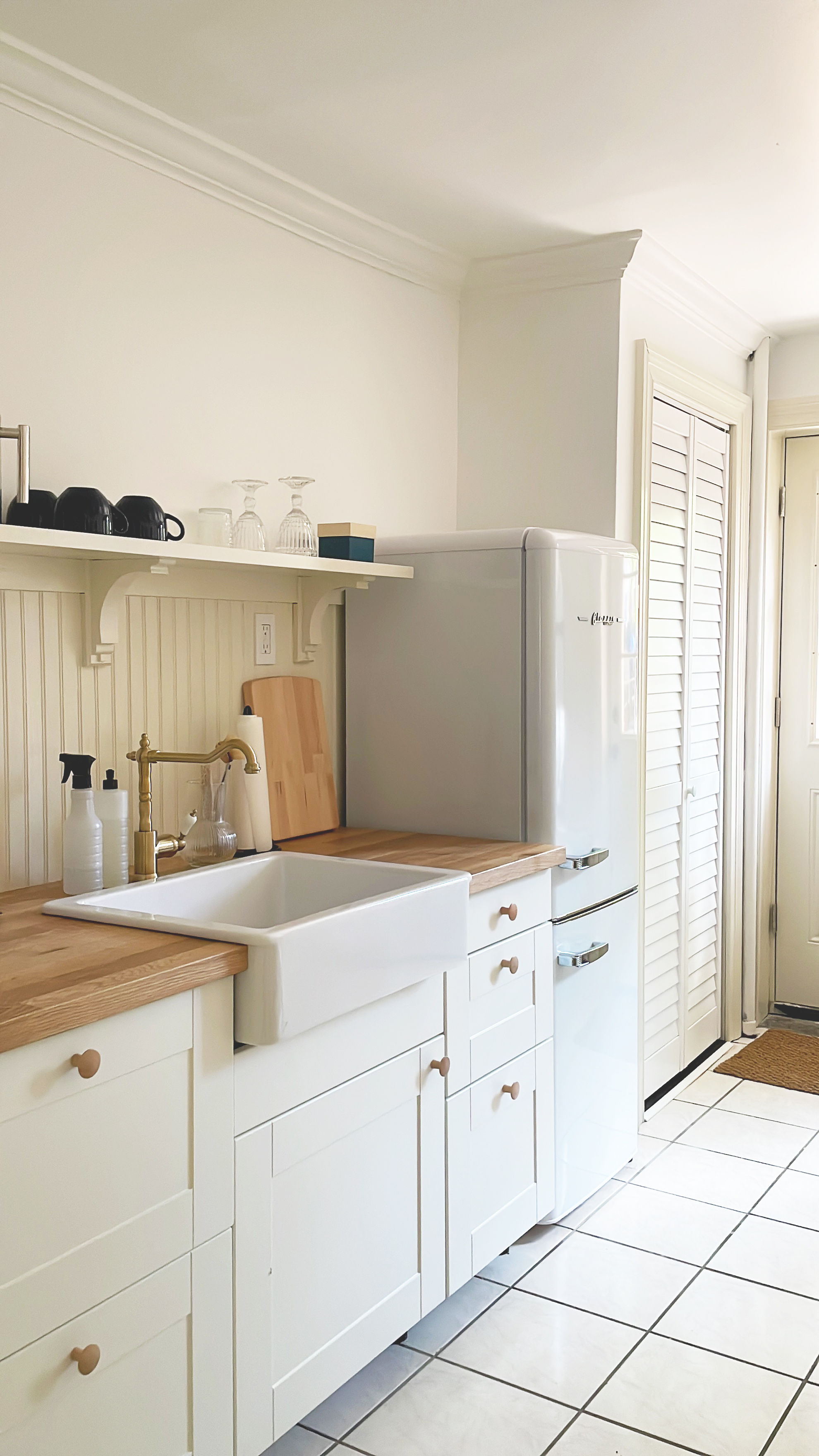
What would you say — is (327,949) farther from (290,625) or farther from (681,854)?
(681,854)

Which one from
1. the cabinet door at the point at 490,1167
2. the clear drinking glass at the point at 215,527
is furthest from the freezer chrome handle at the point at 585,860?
the clear drinking glass at the point at 215,527

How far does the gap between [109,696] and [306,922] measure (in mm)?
811

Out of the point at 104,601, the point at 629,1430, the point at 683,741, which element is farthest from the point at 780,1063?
the point at 104,601

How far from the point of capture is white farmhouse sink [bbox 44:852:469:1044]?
1.65 m

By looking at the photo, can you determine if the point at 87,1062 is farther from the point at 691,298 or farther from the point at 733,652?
the point at 733,652

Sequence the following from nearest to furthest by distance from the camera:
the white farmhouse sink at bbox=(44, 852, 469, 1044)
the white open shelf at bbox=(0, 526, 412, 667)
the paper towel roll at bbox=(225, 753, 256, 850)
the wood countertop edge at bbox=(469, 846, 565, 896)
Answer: the white farmhouse sink at bbox=(44, 852, 469, 1044)
the white open shelf at bbox=(0, 526, 412, 667)
the wood countertop edge at bbox=(469, 846, 565, 896)
the paper towel roll at bbox=(225, 753, 256, 850)

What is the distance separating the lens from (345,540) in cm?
262

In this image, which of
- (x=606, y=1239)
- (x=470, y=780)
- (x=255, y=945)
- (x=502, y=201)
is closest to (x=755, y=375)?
(x=502, y=201)

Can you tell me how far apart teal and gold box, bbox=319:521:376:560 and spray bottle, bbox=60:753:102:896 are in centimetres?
83

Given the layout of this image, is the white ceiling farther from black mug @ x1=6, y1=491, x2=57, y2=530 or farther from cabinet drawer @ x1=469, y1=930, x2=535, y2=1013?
cabinet drawer @ x1=469, y1=930, x2=535, y2=1013

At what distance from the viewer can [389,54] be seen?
2061 mm

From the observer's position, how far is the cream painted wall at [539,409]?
3086 mm

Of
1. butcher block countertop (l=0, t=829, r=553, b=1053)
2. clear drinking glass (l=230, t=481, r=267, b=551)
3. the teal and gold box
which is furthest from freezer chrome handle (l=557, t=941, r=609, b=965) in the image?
clear drinking glass (l=230, t=481, r=267, b=551)

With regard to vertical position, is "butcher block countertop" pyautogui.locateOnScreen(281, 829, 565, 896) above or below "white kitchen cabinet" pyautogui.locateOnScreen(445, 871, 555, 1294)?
above
